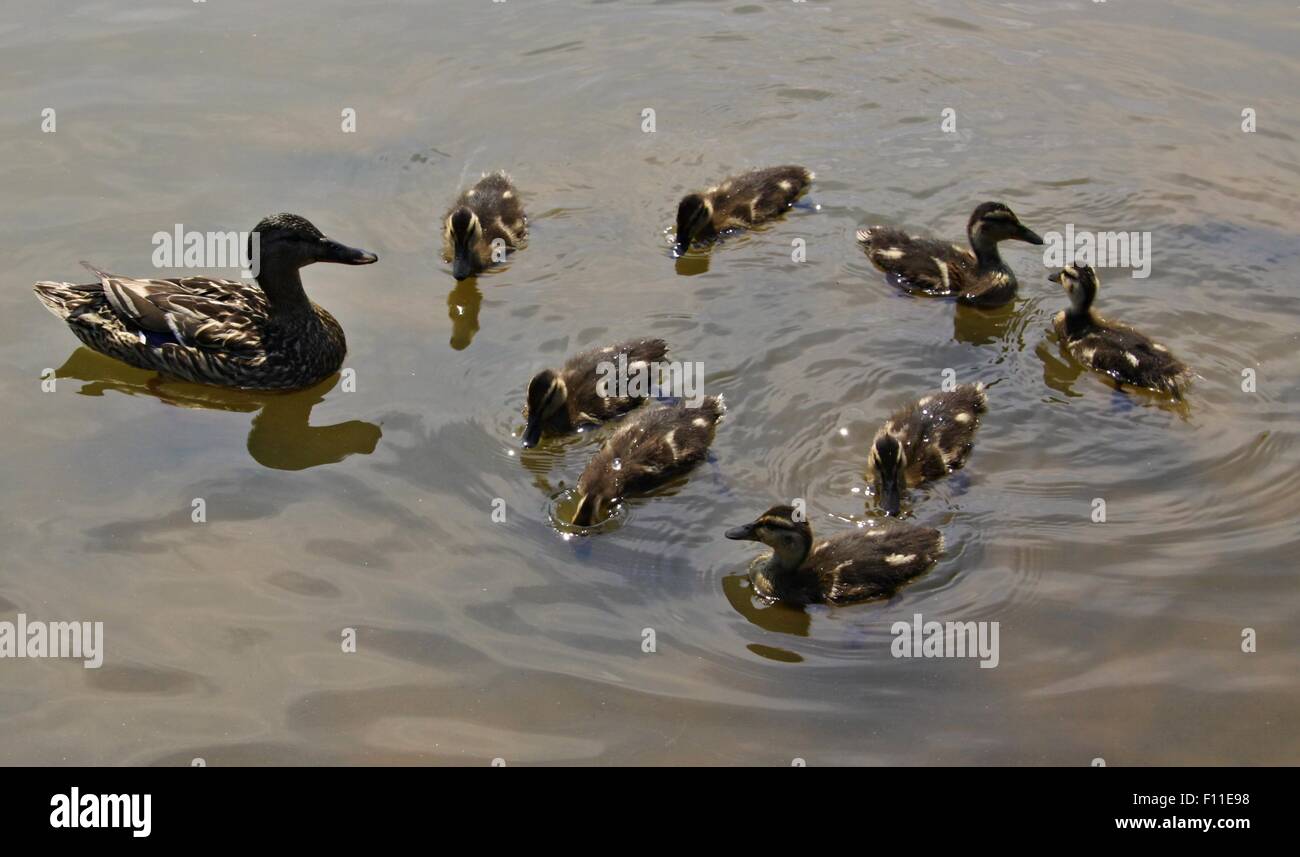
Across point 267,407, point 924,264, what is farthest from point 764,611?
point 267,407

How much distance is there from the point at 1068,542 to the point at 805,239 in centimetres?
287

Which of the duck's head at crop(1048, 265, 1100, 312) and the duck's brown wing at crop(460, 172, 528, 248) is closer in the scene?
the duck's head at crop(1048, 265, 1100, 312)

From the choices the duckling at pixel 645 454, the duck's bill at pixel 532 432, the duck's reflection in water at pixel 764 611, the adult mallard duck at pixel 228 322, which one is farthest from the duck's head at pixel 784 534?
the adult mallard duck at pixel 228 322

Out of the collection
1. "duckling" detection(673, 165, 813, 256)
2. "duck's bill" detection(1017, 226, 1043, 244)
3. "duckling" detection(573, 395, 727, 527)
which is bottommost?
"duckling" detection(573, 395, 727, 527)

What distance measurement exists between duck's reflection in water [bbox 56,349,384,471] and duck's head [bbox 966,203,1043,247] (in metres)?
3.41

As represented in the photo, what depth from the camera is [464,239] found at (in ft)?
23.9

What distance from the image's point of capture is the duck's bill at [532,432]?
606 centimetres

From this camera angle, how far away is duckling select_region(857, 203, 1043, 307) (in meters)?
7.22

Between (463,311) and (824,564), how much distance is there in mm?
2799

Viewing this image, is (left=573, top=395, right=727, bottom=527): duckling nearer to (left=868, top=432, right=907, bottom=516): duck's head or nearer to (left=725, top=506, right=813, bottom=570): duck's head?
(left=725, top=506, right=813, bottom=570): duck's head

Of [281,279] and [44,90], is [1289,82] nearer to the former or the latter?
[281,279]

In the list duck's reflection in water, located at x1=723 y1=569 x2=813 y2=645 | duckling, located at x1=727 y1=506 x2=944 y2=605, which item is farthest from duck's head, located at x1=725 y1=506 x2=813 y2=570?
duck's reflection in water, located at x1=723 y1=569 x2=813 y2=645

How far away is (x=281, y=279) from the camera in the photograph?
6.71 m

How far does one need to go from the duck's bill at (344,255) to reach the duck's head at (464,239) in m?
0.58
